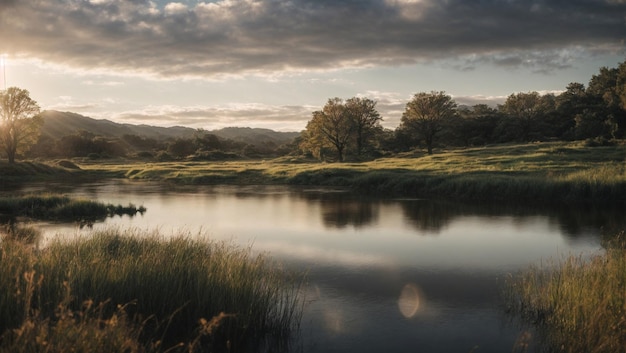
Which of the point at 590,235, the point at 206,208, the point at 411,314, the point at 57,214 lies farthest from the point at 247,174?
the point at 411,314

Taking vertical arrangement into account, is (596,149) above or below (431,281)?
above

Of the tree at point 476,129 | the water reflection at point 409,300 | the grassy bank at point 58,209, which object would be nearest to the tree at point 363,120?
the tree at point 476,129

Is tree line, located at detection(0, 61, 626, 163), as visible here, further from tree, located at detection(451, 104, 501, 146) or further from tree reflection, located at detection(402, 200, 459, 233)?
tree reflection, located at detection(402, 200, 459, 233)

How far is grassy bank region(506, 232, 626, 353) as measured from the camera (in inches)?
337

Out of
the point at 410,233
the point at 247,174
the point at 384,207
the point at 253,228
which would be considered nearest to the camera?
the point at 410,233

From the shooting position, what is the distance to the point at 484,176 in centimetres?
4494

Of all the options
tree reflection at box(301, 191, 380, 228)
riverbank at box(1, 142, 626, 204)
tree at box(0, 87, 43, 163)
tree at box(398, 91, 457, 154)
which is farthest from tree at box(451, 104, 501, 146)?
tree at box(0, 87, 43, 163)

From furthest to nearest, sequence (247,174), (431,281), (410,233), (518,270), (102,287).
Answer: (247,174) < (410,233) < (518,270) < (431,281) < (102,287)

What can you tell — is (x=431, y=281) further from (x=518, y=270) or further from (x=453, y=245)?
(x=453, y=245)

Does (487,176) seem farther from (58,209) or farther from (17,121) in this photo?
(17,121)

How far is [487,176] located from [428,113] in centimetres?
4801

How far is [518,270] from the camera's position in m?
17.6

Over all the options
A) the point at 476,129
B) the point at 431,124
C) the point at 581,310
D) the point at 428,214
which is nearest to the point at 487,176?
the point at 428,214

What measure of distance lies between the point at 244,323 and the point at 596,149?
65.1 m
